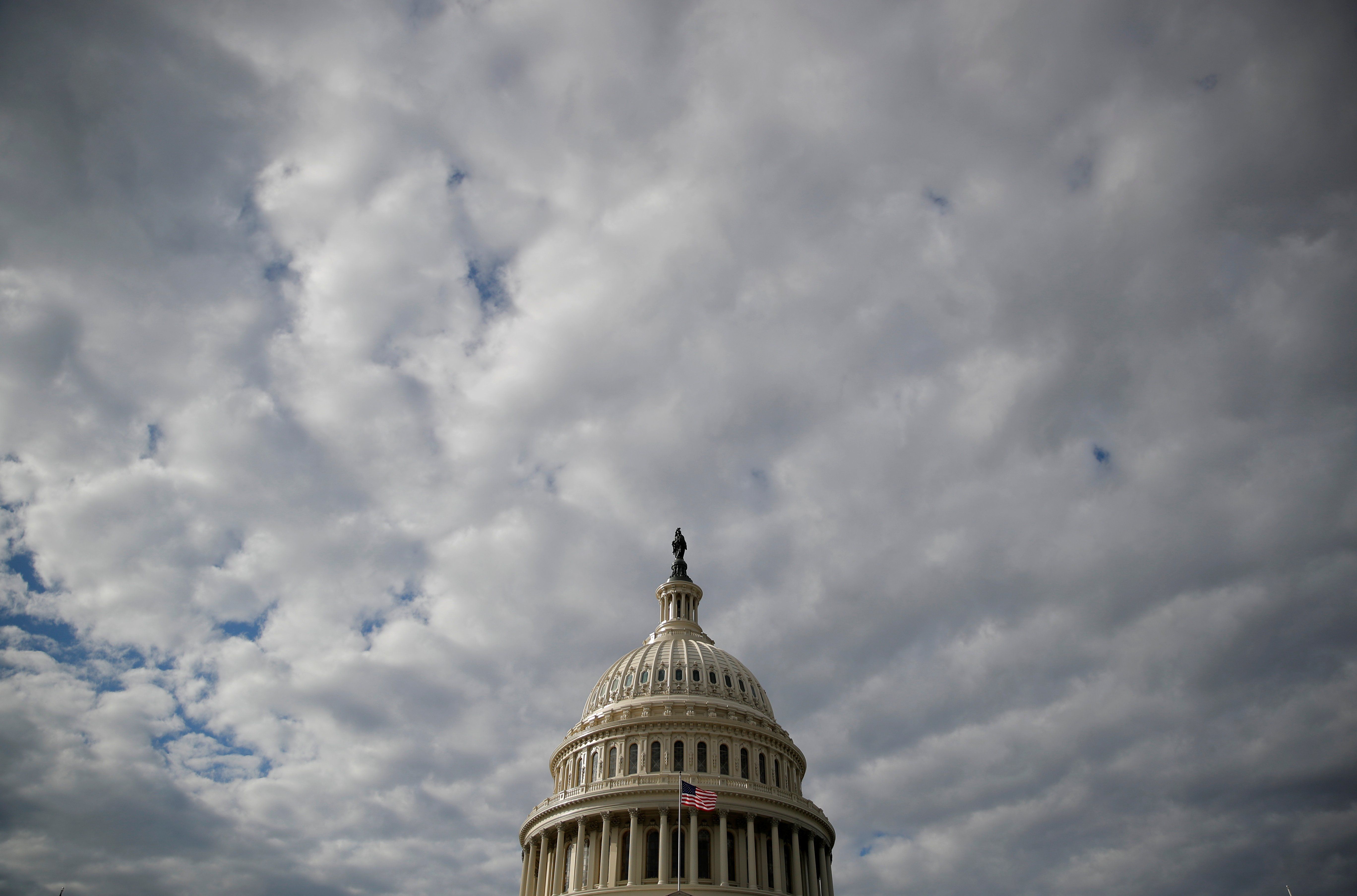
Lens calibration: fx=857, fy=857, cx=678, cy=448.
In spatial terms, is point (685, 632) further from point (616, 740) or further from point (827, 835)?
point (827, 835)

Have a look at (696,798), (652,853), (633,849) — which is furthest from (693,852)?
(696,798)

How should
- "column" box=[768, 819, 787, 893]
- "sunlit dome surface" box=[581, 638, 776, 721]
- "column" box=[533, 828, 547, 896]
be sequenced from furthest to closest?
"sunlit dome surface" box=[581, 638, 776, 721] → "column" box=[533, 828, 547, 896] → "column" box=[768, 819, 787, 893]

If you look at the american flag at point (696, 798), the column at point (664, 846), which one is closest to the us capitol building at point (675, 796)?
the column at point (664, 846)

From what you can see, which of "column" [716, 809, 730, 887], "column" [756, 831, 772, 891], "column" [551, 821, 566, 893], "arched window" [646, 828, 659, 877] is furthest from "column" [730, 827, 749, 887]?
"column" [551, 821, 566, 893]

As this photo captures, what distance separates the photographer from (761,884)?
67562 millimetres

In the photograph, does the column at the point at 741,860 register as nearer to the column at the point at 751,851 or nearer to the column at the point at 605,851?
the column at the point at 751,851

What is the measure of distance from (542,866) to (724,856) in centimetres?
1656

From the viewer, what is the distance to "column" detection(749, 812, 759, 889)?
66.8m

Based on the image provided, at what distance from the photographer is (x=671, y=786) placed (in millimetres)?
68000

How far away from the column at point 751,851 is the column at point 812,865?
563 centimetres

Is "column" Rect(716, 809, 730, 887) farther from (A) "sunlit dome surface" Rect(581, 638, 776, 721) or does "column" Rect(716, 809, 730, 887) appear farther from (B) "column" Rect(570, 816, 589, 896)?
(A) "sunlit dome surface" Rect(581, 638, 776, 721)

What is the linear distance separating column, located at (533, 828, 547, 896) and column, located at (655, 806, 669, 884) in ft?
36.2

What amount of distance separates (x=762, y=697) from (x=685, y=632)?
11.3 metres

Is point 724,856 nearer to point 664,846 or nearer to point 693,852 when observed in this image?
point 693,852
